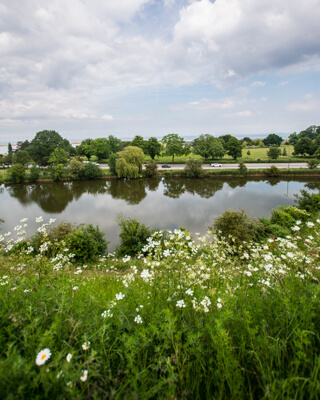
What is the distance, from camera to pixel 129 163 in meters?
36.3

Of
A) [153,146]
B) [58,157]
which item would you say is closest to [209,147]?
[153,146]

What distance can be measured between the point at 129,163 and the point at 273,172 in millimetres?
27758

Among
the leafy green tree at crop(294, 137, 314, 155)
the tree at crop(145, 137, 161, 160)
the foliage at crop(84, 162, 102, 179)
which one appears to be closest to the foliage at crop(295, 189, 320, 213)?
the foliage at crop(84, 162, 102, 179)

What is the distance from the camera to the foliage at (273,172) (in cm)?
3753

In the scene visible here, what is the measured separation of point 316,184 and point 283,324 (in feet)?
130

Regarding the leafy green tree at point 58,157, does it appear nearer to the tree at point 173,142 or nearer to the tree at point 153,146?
the tree at point 153,146

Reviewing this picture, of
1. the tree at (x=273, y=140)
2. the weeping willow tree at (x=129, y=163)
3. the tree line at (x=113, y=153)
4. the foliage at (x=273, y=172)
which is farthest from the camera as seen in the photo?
the tree at (x=273, y=140)

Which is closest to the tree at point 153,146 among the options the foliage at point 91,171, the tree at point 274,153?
the foliage at point 91,171

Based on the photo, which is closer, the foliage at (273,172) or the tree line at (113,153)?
the tree line at (113,153)

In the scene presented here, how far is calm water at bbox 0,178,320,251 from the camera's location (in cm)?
1792

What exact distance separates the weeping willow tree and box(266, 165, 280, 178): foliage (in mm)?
24875

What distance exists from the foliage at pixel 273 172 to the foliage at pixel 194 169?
13206mm

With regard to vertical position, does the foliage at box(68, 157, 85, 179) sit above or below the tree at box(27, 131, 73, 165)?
below

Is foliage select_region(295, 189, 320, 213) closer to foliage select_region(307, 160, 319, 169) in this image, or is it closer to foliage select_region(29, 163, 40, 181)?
foliage select_region(307, 160, 319, 169)
